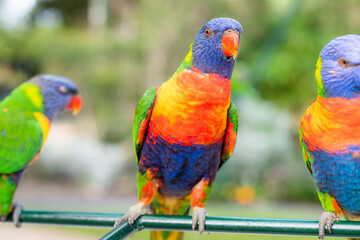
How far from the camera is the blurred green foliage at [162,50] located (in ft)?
18.9

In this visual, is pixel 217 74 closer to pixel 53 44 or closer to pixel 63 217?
pixel 63 217

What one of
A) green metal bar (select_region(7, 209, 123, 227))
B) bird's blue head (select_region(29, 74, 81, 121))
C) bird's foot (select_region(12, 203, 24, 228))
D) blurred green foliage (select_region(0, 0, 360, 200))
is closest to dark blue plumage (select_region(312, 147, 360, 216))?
green metal bar (select_region(7, 209, 123, 227))

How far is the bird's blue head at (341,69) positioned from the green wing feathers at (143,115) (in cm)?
48

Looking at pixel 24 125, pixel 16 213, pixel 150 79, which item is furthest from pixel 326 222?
pixel 150 79

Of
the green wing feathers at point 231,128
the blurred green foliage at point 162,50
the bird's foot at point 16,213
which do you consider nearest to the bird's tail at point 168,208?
the green wing feathers at point 231,128

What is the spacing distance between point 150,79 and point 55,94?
4301mm

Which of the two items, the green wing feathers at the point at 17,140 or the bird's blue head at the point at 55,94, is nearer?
the green wing feathers at the point at 17,140

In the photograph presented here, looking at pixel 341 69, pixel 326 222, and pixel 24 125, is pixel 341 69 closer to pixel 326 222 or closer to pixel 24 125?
pixel 326 222

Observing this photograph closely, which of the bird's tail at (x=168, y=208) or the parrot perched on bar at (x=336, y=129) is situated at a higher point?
the parrot perched on bar at (x=336, y=129)

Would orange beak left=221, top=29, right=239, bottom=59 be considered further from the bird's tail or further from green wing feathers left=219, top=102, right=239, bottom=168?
the bird's tail

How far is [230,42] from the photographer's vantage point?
1.02 metres

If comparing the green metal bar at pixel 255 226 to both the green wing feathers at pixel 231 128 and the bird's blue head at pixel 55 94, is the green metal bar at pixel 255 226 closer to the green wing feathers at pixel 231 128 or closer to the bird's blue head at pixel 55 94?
the green wing feathers at pixel 231 128

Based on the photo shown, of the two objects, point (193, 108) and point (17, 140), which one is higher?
point (193, 108)

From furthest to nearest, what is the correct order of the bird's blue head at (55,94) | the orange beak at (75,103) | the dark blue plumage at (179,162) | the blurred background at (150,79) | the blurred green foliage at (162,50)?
the blurred green foliage at (162,50) → the blurred background at (150,79) → the orange beak at (75,103) → the bird's blue head at (55,94) → the dark blue plumage at (179,162)
